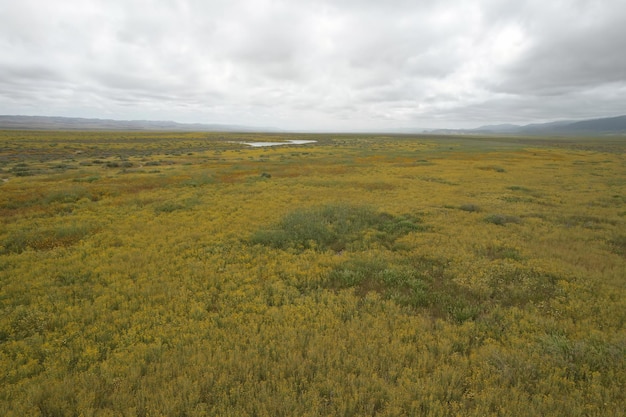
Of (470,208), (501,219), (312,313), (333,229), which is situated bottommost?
(312,313)

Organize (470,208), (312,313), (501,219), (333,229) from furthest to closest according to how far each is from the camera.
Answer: (470,208) → (501,219) → (333,229) → (312,313)

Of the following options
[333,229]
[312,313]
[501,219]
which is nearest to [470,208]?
[501,219]

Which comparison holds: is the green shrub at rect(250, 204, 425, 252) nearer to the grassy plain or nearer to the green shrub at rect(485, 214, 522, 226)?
the grassy plain

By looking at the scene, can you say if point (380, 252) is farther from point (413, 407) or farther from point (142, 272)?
point (142, 272)

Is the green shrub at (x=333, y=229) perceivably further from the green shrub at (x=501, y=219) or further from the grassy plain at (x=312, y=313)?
the green shrub at (x=501, y=219)

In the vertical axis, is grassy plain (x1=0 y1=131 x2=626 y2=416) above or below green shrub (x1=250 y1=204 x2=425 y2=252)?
below

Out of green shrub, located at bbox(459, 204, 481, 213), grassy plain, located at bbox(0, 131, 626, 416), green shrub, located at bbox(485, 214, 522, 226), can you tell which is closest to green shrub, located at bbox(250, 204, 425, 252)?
grassy plain, located at bbox(0, 131, 626, 416)

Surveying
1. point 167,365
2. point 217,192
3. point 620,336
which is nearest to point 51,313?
point 167,365

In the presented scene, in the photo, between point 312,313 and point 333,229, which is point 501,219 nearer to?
point 333,229
